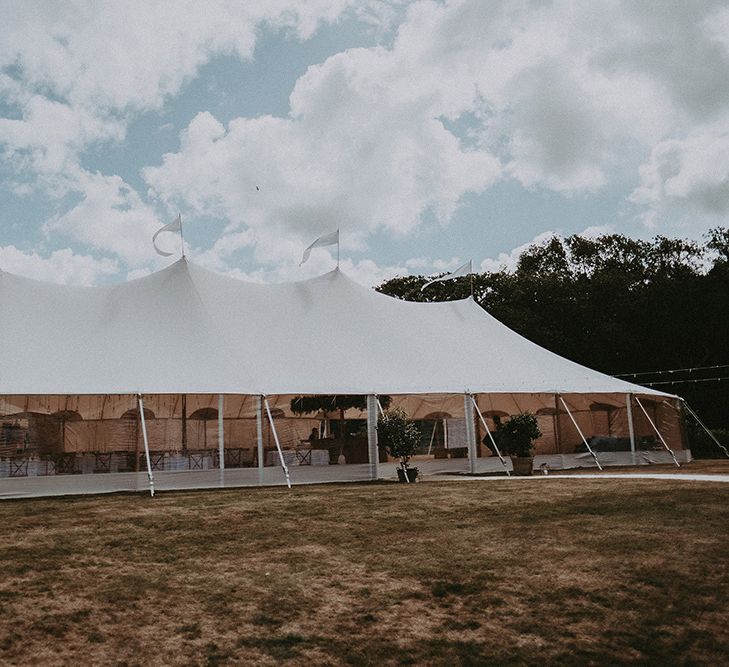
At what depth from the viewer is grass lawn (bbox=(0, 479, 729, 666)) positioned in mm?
5512

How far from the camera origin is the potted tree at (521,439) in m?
16.1

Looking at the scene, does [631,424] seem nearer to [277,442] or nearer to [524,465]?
[524,465]

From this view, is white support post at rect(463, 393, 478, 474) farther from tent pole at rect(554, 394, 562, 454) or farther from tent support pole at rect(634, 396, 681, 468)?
tent support pole at rect(634, 396, 681, 468)

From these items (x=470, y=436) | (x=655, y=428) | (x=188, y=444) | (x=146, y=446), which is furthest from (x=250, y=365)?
(x=655, y=428)

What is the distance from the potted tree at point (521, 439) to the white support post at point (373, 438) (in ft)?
9.44

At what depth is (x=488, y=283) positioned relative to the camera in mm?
42188

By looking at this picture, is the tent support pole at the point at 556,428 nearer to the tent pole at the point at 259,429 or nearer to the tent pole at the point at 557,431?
the tent pole at the point at 557,431

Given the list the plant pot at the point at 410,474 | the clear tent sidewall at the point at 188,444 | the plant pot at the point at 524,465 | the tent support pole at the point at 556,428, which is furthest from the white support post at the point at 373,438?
the tent support pole at the point at 556,428

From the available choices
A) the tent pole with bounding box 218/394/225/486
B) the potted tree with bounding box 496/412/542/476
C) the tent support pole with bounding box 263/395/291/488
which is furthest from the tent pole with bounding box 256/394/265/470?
the potted tree with bounding box 496/412/542/476

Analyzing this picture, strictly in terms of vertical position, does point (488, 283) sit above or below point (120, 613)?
above

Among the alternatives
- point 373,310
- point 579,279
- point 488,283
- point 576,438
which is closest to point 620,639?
point 576,438

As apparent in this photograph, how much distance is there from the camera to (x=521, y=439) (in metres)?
16.2

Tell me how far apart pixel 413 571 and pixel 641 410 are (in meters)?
12.7

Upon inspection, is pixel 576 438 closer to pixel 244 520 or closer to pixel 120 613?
pixel 244 520
